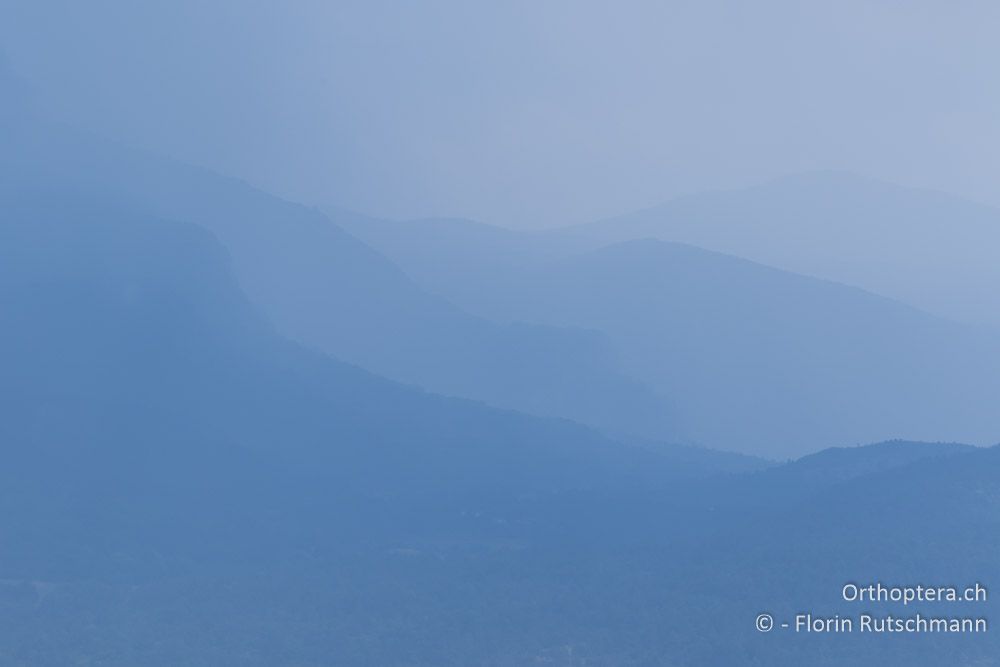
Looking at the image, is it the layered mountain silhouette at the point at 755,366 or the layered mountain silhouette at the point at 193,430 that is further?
the layered mountain silhouette at the point at 755,366

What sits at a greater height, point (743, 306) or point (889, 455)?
point (743, 306)

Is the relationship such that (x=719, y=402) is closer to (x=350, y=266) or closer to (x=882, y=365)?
(x=882, y=365)

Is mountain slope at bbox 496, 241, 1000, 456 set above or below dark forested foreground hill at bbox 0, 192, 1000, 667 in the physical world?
above

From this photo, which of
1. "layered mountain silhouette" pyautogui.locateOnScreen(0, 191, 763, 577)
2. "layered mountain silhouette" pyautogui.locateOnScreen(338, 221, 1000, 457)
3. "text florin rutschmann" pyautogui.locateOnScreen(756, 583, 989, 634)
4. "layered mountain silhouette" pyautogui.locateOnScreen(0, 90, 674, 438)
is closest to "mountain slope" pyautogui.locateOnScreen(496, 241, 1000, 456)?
"layered mountain silhouette" pyautogui.locateOnScreen(338, 221, 1000, 457)

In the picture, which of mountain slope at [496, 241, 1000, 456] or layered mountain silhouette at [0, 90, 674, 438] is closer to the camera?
layered mountain silhouette at [0, 90, 674, 438]

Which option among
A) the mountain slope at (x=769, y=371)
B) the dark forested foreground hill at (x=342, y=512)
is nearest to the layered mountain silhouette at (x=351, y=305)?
the mountain slope at (x=769, y=371)

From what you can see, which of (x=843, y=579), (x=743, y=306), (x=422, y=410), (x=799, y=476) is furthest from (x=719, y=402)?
(x=843, y=579)

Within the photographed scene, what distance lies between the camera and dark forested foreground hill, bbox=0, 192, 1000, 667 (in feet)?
197

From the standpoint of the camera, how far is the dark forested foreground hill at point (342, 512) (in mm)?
60062

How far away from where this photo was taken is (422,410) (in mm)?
107688

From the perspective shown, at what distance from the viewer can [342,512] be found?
287ft

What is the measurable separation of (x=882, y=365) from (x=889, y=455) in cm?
11436

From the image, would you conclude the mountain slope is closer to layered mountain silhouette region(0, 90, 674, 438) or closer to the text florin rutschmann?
layered mountain silhouette region(0, 90, 674, 438)

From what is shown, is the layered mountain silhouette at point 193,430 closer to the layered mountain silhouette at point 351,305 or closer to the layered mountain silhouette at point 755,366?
the layered mountain silhouette at point 351,305
